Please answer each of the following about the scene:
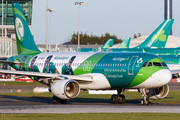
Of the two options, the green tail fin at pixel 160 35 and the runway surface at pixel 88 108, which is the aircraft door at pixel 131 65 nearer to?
the runway surface at pixel 88 108

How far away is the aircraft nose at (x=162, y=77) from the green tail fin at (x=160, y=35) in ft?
139

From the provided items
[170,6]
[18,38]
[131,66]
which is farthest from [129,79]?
[170,6]

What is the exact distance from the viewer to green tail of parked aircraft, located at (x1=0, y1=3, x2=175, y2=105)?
25250mm

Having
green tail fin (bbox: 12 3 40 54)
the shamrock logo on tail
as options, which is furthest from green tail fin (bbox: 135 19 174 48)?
green tail fin (bbox: 12 3 40 54)

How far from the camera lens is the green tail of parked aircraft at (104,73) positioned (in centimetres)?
2525

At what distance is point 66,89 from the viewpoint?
26.4 meters

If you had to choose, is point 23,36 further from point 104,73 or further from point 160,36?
point 160,36
